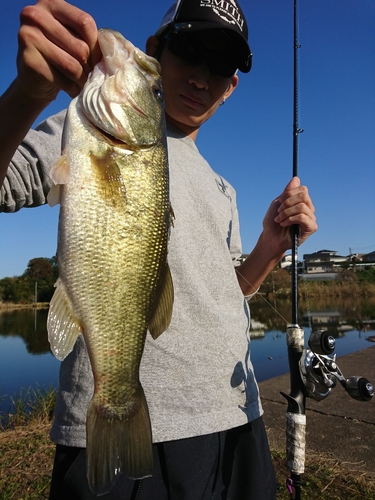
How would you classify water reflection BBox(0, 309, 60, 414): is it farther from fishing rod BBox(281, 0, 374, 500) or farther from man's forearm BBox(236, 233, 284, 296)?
fishing rod BBox(281, 0, 374, 500)

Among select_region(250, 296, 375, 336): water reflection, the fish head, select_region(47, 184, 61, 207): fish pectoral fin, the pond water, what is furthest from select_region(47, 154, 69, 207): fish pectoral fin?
select_region(250, 296, 375, 336): water reflection

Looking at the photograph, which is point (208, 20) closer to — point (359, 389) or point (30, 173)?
point (30, 173)

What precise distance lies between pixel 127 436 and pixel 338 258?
216ft

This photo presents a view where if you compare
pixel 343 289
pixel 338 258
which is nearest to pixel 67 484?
pixel 343 289

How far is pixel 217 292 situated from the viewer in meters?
2.20

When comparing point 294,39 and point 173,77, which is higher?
point 294,39

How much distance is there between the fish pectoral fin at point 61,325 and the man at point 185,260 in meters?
0.35

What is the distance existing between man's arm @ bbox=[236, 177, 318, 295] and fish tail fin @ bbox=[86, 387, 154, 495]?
67.4 inches

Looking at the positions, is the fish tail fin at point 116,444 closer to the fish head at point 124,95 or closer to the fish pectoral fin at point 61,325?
the fish pectoral fin at point 61,325

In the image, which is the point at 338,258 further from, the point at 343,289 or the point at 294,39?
the point at 294,39

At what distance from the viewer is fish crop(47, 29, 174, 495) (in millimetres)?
1389

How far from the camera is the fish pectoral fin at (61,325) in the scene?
1.38 m

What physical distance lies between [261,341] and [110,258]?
14.1 meters

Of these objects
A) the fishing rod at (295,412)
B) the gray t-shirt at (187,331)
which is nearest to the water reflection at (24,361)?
the fishing rod at (295,412)
